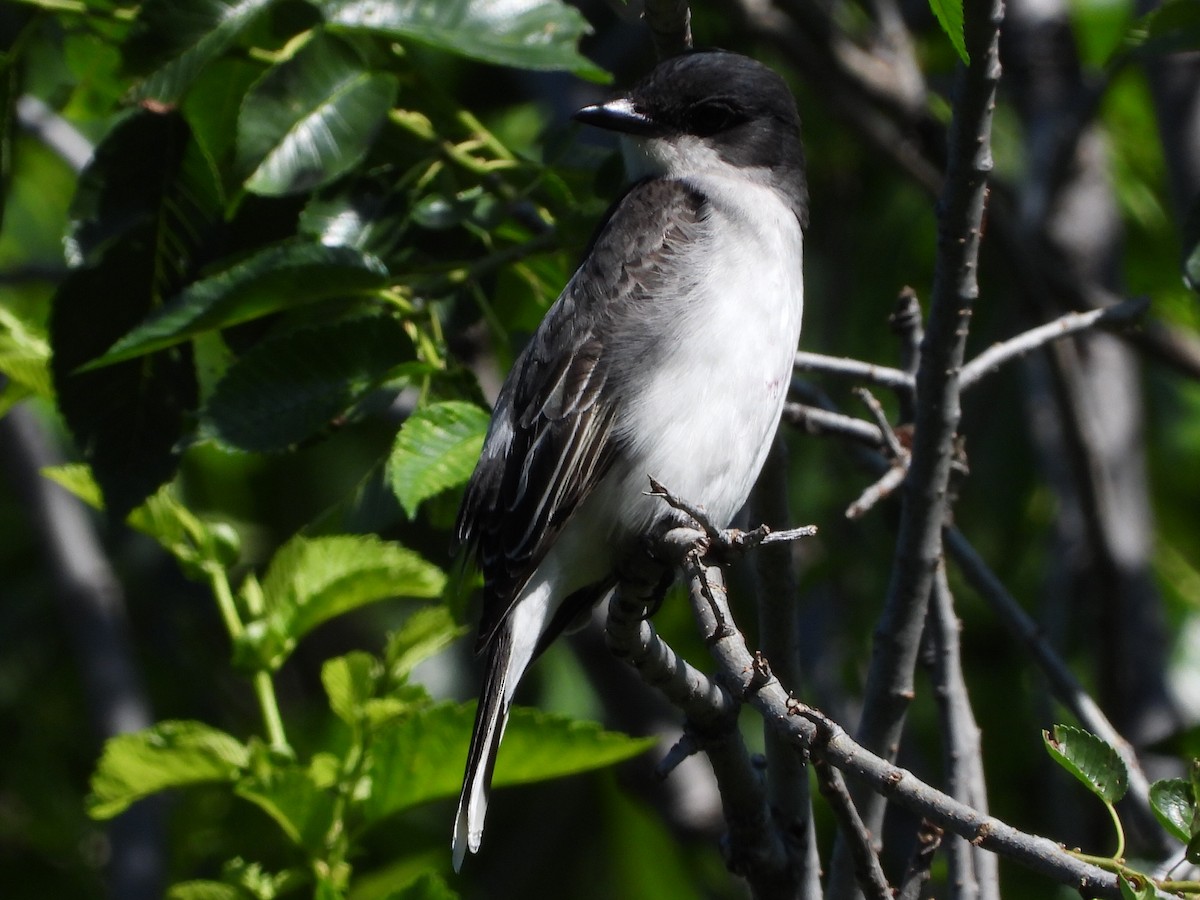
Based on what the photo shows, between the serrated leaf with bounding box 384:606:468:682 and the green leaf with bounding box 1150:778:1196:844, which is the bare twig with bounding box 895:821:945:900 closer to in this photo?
the green leaf with bounding box 1150:778:1196:844

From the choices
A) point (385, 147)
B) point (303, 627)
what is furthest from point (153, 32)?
point (303, 627)

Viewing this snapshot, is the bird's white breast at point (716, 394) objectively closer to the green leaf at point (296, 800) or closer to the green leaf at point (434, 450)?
→ the green leaf at point (434, 450)

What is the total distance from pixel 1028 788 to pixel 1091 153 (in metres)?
2.39

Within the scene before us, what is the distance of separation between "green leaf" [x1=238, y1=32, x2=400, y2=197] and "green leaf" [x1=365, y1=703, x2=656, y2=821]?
42.9 inches

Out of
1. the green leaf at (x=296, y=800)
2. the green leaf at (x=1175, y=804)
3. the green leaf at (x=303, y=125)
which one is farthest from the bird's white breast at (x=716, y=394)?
the green leaf at (x=1175, y=804)

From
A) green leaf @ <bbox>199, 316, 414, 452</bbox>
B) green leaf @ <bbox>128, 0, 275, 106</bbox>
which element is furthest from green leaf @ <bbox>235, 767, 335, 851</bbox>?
green leaf @ <bbox>128, 0, 275, 106</bbox>

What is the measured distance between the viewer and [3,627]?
6129 millimetres

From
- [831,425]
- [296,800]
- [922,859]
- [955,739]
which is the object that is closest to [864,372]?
[831,425]

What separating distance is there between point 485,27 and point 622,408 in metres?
0.83

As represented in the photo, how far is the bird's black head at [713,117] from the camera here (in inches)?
139

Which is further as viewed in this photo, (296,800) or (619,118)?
(619,118)

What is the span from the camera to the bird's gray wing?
3018mm

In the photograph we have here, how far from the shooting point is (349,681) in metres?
2.95

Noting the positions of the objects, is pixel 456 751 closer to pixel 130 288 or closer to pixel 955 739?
pixel 955 739
